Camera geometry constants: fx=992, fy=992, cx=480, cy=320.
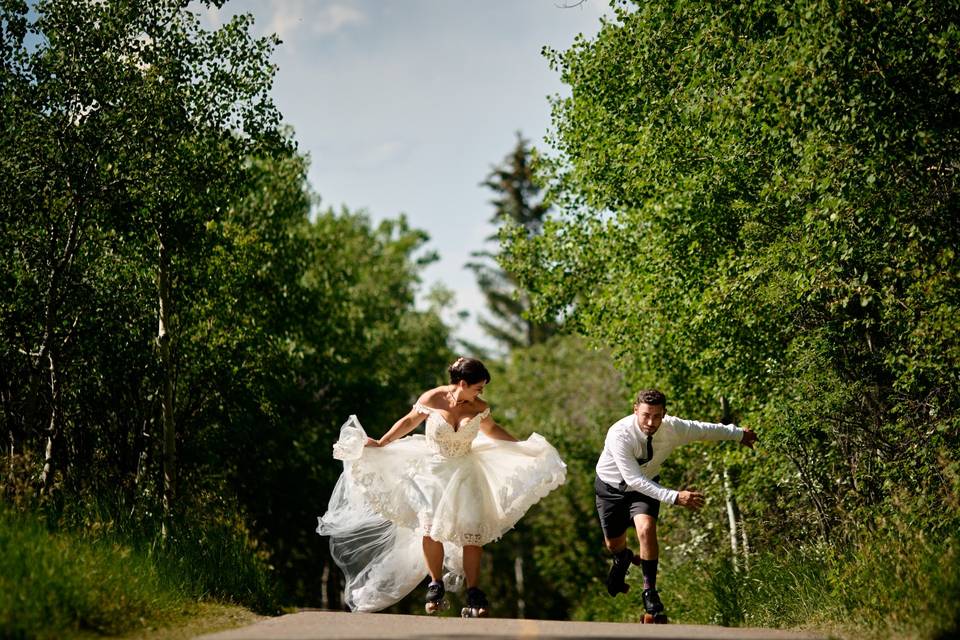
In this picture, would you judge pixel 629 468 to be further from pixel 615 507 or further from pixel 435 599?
pixel 435 599

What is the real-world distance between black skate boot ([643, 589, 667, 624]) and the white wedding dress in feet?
4.91

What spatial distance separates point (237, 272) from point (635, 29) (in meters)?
8.35

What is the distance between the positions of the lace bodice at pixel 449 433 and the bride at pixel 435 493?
0.4 inches

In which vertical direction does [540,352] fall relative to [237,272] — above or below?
above

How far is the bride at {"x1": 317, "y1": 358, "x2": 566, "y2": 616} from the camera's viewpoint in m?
10.1

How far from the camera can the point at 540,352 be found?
3919cm

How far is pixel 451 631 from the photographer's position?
7.54 m

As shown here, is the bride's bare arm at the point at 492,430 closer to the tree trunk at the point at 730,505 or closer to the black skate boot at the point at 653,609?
the black skate boot at the point at 653,609

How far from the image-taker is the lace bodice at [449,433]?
10156mm

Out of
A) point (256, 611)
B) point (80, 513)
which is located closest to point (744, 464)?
point (256, 611)

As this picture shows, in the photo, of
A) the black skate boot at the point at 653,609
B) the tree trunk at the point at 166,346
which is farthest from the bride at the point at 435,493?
the tree trunk at the point at 166,346

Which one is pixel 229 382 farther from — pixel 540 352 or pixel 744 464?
pixel 540 352

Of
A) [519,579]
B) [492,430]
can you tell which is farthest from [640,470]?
[519,579]

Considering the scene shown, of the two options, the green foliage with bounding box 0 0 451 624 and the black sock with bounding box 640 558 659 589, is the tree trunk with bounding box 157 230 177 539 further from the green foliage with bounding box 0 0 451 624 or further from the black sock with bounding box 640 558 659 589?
the black sock with bounding box 640 558 659 589
